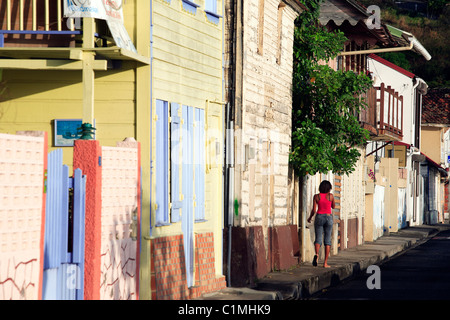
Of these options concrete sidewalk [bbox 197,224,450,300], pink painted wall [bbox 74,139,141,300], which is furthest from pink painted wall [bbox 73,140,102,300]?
concrete sidewalk [bbox 197,224,450,300]

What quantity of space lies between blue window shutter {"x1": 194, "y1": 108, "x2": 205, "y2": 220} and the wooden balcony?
1231 cm

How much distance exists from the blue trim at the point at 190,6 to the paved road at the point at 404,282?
187 inches

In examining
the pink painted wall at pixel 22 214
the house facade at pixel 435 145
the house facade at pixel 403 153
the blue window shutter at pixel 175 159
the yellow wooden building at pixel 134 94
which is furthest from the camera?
the house facade at pixel 435 145

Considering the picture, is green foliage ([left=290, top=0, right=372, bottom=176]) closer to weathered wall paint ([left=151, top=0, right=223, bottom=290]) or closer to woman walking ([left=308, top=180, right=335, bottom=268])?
woman walking ([left=308, top=180, right=335, bottom=268])

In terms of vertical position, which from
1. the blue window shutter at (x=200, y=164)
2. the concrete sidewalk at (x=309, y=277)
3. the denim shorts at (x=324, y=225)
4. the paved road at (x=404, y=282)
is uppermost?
the blue window shutter at (x=200, y=164)

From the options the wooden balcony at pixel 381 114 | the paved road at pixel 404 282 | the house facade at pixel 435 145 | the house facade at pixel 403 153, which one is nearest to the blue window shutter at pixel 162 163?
the paved road at pixel 404 282

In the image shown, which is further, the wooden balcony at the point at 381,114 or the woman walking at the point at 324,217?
the wooden balcony at the point at 381,114

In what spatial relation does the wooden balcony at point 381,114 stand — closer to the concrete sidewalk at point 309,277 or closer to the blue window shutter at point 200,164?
the concrete sidewalk at point 309,277

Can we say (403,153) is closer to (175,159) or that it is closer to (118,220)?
(175,159)

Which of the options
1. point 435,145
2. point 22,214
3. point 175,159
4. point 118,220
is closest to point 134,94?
point 175,159

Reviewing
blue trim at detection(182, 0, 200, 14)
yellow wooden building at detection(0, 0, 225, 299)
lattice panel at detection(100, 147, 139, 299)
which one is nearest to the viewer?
lattice panel at detection(100, 147, 139, 299)

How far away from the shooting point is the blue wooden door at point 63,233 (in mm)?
8930

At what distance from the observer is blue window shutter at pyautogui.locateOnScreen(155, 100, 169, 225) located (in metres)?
11.8

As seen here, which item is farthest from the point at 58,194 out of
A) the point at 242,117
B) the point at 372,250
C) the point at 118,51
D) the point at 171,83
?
the point at 372,250
